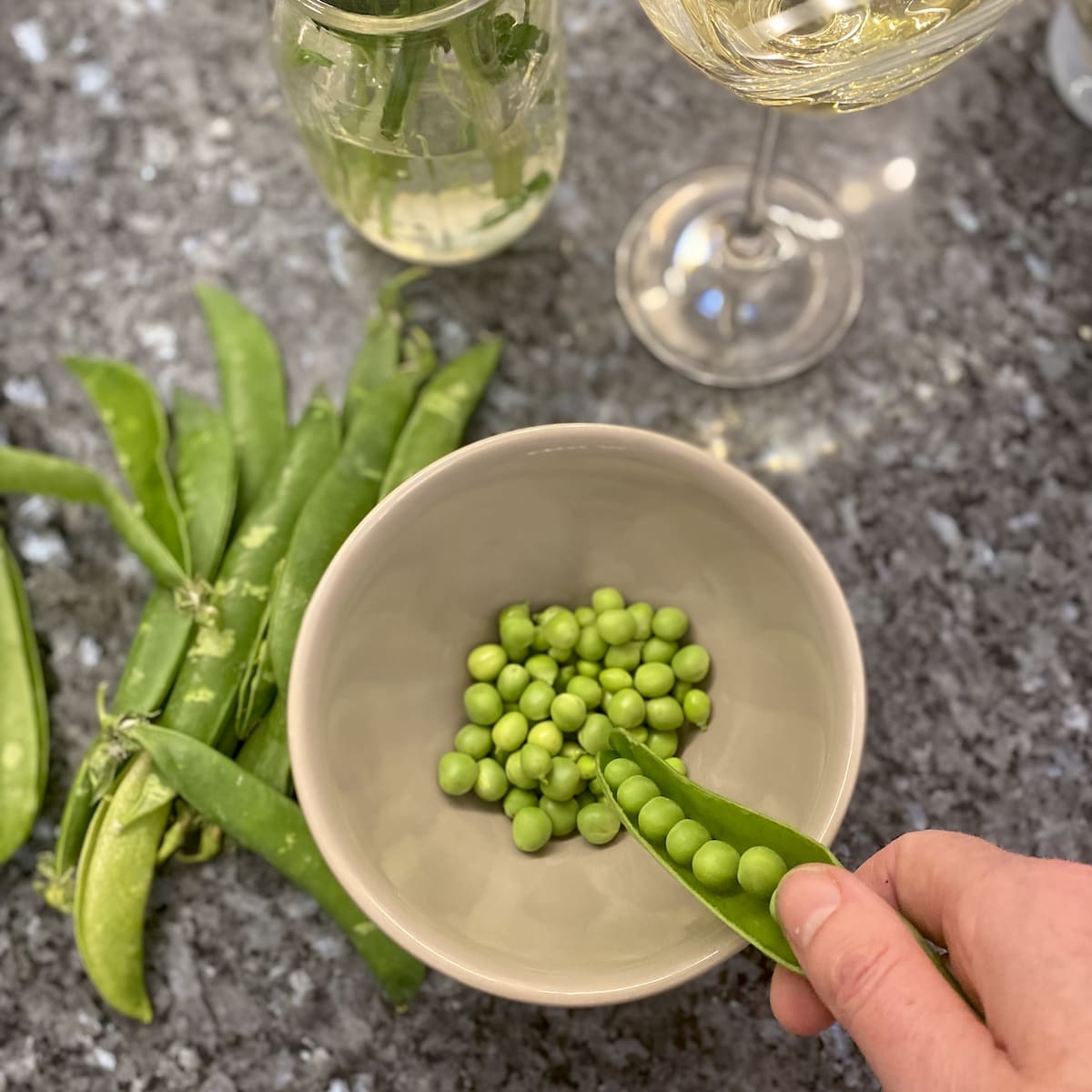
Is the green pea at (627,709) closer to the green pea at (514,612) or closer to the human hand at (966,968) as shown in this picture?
the green pea at (514,612)

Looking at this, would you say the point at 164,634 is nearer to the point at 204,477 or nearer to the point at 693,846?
the point at 204,477

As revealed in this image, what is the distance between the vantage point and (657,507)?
95 centimetres

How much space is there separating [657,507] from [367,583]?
259 mm

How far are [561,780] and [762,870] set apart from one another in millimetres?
222

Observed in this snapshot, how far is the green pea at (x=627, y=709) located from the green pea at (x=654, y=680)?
0.01 m

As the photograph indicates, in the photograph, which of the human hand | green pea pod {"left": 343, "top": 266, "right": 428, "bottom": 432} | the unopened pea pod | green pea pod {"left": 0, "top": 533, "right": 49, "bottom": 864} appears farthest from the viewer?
green pea pod {"left": 343, "top": 266, "right": 428, "bottom": 432}

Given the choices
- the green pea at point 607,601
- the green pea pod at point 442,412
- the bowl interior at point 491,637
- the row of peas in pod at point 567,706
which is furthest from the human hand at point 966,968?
the green pea pod at point 442,412

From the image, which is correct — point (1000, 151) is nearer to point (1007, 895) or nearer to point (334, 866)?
point (1007, 895)

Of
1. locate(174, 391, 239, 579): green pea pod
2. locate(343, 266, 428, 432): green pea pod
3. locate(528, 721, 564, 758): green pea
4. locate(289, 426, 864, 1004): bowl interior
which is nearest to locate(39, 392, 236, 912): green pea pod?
locate(174, 391, 239, 579): green pea pod

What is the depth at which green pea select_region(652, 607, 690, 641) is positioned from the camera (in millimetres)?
972

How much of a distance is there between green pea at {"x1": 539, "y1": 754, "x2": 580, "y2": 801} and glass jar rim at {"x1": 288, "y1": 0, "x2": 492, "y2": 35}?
585 millimetres

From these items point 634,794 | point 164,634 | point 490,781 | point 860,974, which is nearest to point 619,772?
point 634,794

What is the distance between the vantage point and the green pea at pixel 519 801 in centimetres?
94

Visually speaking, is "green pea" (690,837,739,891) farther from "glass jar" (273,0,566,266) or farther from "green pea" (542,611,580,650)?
"glass jar" (273,0,566,266)
